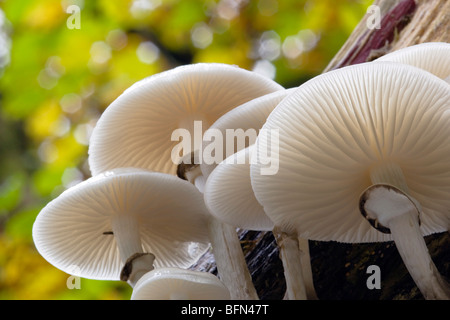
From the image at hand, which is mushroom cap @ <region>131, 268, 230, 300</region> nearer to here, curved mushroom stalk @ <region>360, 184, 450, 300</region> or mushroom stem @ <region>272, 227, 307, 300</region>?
mushroom stem @ <region>272, 227, 307, 300</region>

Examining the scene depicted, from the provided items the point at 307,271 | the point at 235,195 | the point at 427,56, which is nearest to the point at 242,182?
the point at 235,195

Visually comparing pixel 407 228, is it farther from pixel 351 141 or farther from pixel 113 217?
pixel 113 217

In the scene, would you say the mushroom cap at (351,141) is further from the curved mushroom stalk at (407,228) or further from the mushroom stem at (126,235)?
A: the mushroom stem at (126,235)

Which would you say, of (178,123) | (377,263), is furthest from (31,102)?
(377,263)

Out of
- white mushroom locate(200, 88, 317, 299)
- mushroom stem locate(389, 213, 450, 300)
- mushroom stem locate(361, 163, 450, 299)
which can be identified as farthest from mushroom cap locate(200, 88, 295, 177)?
mushroom stem locate(389, 213, 450, 300)

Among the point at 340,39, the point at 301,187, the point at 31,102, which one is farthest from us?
the point at 340,39
